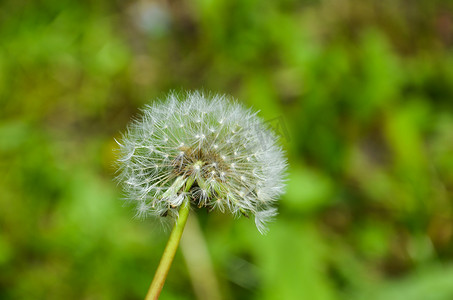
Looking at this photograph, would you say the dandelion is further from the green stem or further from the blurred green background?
the blurred green background

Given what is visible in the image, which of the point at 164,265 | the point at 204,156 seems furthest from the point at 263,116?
the point at 164,265

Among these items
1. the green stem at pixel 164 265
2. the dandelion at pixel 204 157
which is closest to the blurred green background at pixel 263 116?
the dandelion at pixel 204 157

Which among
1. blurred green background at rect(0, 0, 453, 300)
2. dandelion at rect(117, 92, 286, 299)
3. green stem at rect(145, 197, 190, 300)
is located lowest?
green stem at rect(145, 197, 190, 300)

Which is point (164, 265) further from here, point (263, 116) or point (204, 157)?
point (263, 116)

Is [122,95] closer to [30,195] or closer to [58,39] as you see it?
[58,39]

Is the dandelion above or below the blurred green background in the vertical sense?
below

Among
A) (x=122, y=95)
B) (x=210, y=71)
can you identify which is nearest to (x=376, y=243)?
(x=210, y=71)

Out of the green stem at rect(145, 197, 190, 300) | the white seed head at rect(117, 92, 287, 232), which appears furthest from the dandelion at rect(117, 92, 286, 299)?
the green stem at rect(145, 197, 190, 300)
